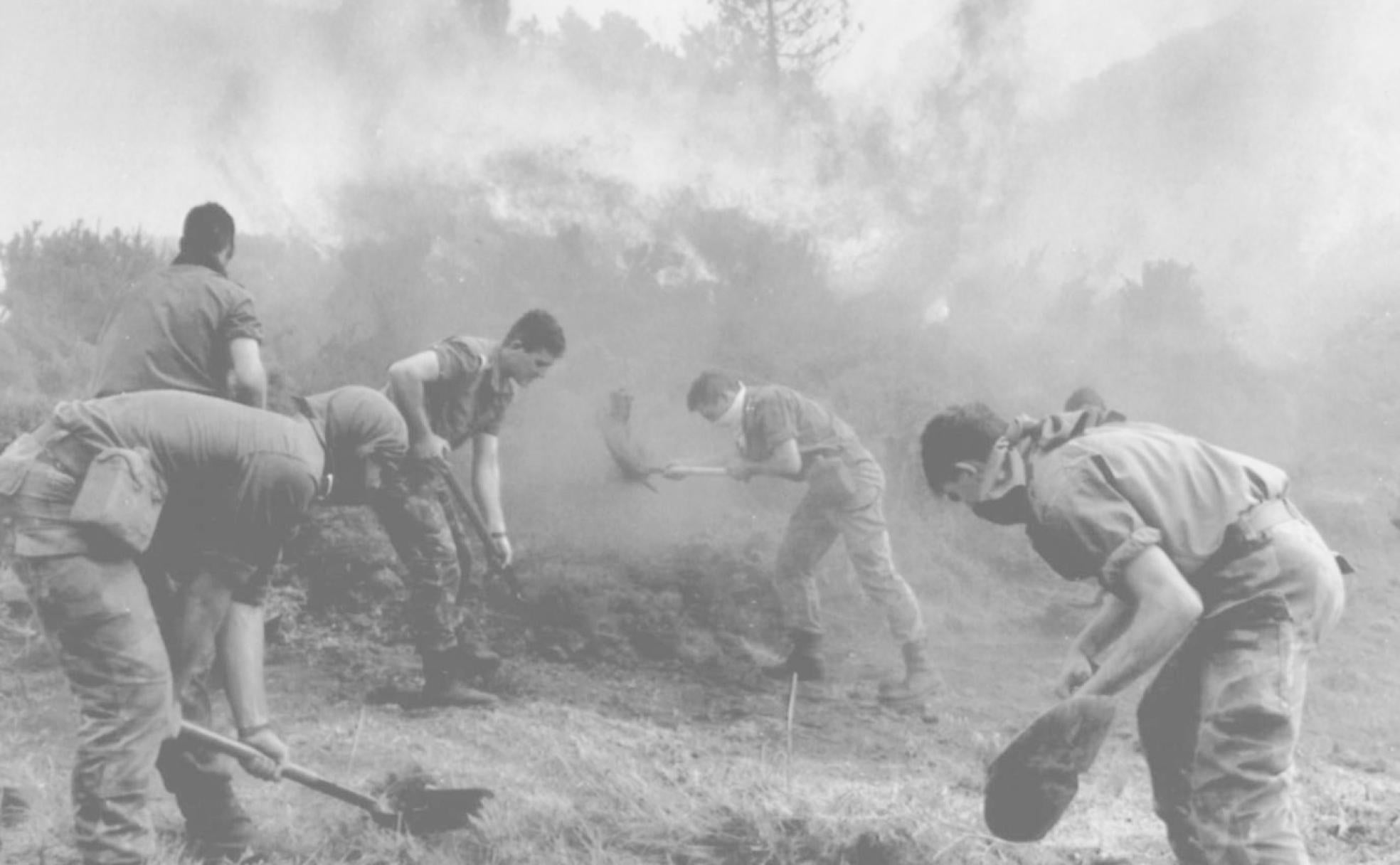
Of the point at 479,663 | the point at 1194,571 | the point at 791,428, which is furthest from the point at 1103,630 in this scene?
the point at 479,663

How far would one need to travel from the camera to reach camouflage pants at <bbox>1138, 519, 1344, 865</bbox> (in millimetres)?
2719

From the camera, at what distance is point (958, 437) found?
9.73ft

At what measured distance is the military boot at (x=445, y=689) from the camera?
5.26 metres

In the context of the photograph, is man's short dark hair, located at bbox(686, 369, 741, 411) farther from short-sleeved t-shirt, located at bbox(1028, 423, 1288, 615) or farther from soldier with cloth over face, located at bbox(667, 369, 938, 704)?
short-sleeved t-shirt, located at bbox(1028, 423, 1288, 615)

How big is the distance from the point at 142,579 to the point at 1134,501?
2641 millimetres

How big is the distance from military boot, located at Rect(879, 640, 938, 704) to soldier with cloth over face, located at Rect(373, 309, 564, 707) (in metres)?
2.21

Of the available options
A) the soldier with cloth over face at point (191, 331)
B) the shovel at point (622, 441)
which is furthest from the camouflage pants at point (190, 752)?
the shovel at point (622, 441)

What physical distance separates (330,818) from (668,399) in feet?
21.7

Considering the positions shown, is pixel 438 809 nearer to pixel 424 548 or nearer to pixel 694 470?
pixel 424 548

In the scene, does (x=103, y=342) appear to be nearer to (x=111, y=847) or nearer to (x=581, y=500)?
(x=111, y=847)

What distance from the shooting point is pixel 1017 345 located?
41.5 ft

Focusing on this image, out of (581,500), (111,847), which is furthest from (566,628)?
(111,847)

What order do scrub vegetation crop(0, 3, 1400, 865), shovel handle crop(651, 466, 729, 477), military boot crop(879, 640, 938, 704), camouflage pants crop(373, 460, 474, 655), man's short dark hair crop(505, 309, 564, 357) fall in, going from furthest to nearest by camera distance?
shovel handle crop(651, 466, 729, 477)
military boot crop(879, 640, 938, 704)
man's short dark hair crop(505, 309, 564, 357)
camouflage pants crop(373, 460, 474, 655)
scrub vegetation crop(0, 3, 1400, 865)

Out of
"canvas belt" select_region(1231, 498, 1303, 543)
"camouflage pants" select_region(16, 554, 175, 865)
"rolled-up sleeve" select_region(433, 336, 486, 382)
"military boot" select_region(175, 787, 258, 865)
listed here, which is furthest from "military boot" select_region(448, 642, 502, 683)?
"canvas belt" select_region(1231, 498, 1303, 543)
